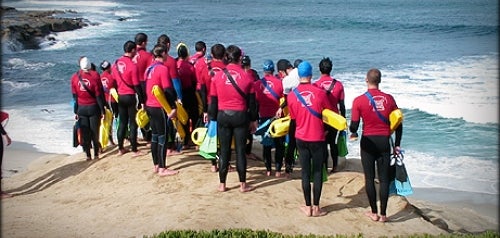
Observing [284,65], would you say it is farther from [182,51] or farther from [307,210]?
[307,210]

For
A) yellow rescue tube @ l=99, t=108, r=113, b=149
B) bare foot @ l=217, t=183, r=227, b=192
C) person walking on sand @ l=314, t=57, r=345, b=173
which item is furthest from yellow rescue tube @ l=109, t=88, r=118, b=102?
person walking on sand @ l=314, t=57, r=345, b=173

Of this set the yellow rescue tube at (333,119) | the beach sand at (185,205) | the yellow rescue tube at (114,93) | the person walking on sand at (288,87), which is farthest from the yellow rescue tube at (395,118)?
the yellow rescue tube at (114,93)

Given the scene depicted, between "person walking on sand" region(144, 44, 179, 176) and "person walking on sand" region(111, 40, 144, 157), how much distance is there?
0.79m

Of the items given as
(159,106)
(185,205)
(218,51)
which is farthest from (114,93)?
(185,205)

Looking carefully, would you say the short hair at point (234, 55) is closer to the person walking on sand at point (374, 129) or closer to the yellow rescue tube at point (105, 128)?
the person walking on sand at point (374, 129)

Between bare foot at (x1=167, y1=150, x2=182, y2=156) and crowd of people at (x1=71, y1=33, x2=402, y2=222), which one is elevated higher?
crowd of people at (x1=71, y1=33, x2=402, y2=222)

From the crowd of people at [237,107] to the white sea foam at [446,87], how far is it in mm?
11944

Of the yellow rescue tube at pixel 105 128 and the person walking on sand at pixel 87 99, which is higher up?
the person walking on sand at pixel 87 99

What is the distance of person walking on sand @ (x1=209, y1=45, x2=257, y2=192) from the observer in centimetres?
812

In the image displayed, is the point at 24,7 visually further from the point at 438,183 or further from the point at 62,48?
the point at 438,183

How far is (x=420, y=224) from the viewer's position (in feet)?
26.7

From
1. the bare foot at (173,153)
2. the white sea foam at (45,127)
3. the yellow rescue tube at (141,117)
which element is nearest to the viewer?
the yellow rescue tube at (141,117)

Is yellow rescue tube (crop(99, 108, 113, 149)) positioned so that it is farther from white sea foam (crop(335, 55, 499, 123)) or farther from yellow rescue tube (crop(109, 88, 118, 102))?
white sea foam (crop(335, 55, 499, 123))

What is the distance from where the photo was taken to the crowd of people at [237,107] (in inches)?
297
